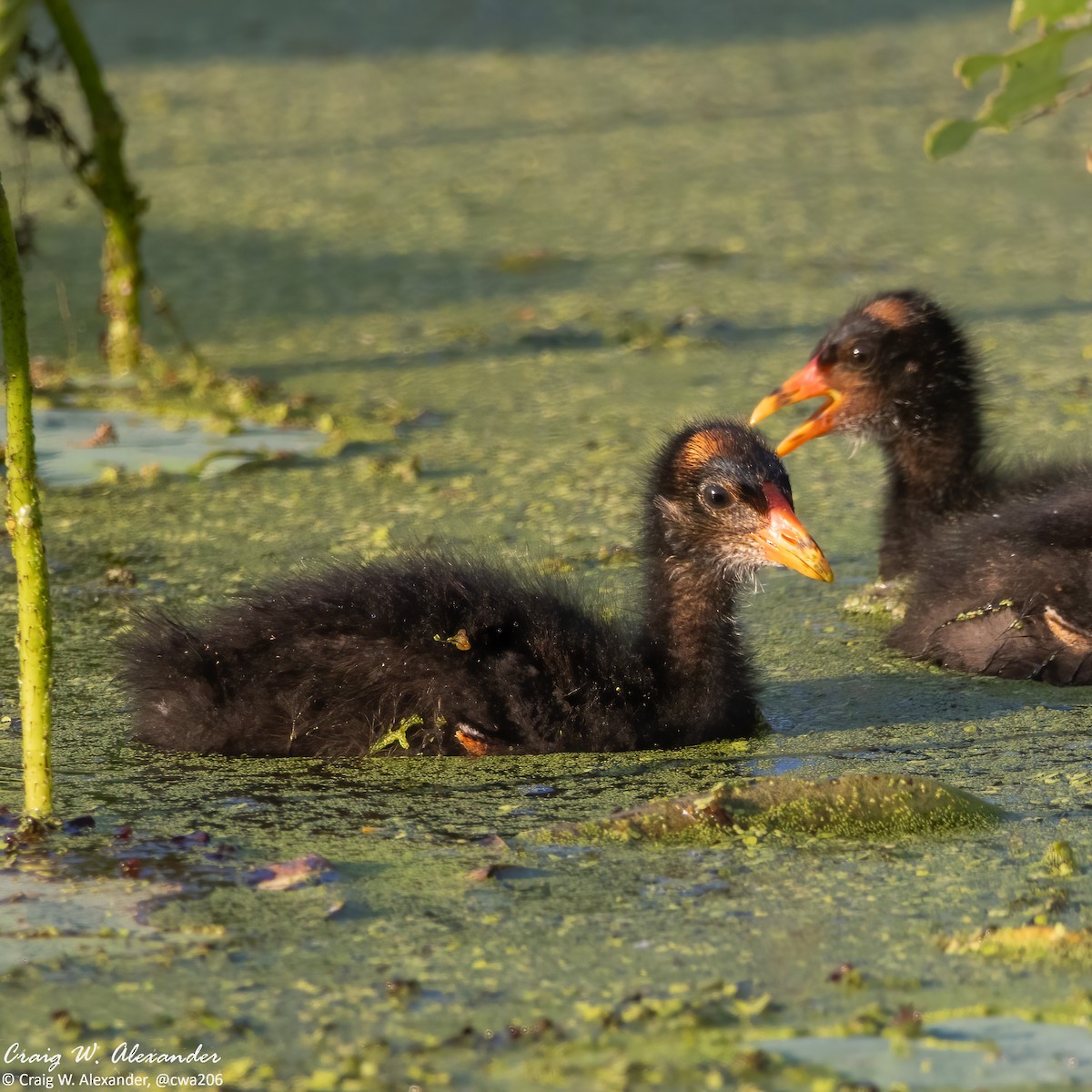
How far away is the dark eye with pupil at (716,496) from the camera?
11.2 feet

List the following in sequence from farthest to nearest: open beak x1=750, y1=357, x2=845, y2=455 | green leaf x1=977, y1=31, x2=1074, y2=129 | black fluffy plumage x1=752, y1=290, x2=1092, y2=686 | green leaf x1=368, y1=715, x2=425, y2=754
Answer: open beak x1=750, y1=357, x2=845, y2=455, black fluffy plumage x1=752, y1=290, x2=1092, y2=686, green leaf x1=368, y1=715, x2=425, y2=754, green leaf x1=977, y1=31, x2=1074, y2=129

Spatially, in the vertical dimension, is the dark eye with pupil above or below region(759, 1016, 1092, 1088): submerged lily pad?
above

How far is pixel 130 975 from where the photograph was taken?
2.31 m

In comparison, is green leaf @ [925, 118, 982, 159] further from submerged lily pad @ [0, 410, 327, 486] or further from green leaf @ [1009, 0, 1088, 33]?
submerged lily pad @ [0, 410, 327, 486]

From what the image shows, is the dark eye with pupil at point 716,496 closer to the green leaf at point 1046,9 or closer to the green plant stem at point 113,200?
the green leaf at point 1046,9

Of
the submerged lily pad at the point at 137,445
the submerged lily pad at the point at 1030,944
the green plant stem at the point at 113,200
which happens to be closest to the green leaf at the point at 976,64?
the submerged lily pad at the point at 1030,944

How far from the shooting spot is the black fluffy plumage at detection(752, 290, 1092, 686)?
11.7 ft

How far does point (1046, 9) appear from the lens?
2789mm

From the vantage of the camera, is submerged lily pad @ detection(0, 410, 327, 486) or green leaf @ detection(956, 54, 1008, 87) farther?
submerged lily pad @ detection(0, 410, 327, 486)

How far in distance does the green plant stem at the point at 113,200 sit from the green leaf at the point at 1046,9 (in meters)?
2.96

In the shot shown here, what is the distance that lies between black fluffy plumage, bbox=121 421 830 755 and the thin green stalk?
19.4 inches

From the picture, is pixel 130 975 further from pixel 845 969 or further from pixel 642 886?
pixel 845 969

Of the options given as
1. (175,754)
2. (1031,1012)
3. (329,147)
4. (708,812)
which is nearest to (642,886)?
(708,812)

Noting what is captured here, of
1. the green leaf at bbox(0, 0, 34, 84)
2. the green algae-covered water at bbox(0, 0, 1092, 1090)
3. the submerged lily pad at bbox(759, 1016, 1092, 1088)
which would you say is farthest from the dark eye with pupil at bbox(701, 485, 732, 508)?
the green leaf at bbox(0, 0, 34, 84)
